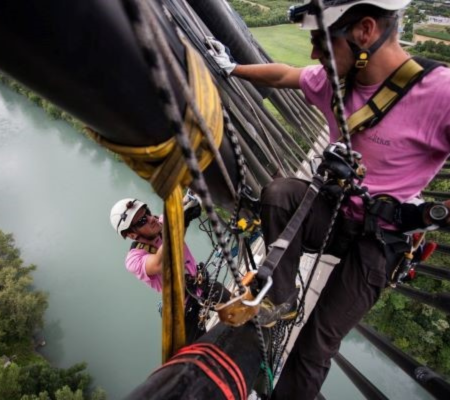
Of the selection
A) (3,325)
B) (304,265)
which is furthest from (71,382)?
(304,265)

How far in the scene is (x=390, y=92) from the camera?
1.05 m

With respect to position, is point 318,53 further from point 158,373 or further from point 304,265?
point 304,265

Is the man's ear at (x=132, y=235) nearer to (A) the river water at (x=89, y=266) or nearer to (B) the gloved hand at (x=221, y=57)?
(B) the gloved hand at (x=221, y=57)

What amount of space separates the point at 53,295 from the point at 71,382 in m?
3.05

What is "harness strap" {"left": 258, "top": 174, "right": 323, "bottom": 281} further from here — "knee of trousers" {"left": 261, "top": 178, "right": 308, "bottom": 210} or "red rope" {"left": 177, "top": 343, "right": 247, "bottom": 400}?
"red rope" {"left": 177, "top": 343, "right": 247, "bottom": 400}

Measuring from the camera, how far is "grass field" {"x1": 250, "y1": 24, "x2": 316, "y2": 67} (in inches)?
899

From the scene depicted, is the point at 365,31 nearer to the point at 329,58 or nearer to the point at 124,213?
the point at 329,58

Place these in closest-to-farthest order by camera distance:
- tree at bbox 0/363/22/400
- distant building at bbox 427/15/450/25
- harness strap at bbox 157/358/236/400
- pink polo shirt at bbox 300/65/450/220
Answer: harness strap at bbox 157/358/236/400
pink polo shirt at bbox 300/65/450/220
tree at bbox 0/363/22/400
distant building at bbox 427/15/450/25

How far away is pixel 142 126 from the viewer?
23.4 inches

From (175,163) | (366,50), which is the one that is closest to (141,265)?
(175,163)

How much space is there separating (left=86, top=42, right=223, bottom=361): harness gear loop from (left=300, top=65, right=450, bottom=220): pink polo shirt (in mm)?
594

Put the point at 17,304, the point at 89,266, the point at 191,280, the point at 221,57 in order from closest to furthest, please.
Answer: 1. the point at 221,57
2. the point at 191,280
3. the point at 17,304
4. the point at 89,266

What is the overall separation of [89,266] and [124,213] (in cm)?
978

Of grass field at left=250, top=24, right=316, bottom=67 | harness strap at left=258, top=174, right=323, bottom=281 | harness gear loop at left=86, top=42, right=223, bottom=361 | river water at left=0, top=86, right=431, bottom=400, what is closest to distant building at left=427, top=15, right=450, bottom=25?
grass field at left=250, top=24, right=316, bottom=67
